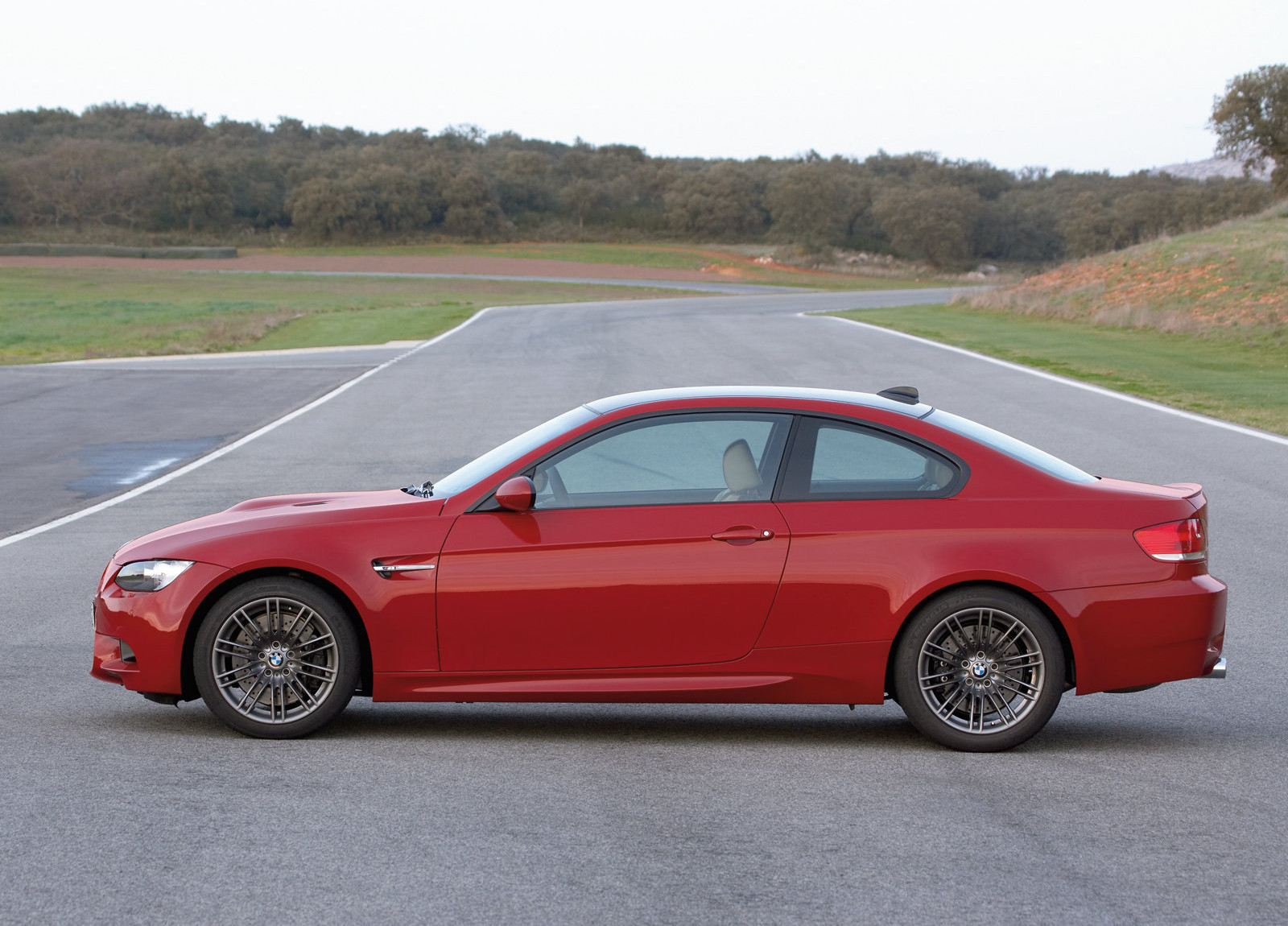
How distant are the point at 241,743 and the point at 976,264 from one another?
102742 millimetres

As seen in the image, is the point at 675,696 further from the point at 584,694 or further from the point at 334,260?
the point at 334,260

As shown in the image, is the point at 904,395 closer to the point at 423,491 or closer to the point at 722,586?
the point at 722,586

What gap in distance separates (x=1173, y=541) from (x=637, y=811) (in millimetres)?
2450

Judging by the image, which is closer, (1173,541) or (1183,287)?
(1173,541)

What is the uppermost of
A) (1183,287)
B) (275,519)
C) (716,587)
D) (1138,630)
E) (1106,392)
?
(1183,287)

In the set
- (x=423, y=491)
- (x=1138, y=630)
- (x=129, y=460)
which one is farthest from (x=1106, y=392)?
(x=423, y=491)

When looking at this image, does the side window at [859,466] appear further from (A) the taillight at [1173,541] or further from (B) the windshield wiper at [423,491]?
(B) the windshield wiper at [423,491]

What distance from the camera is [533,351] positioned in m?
29.1

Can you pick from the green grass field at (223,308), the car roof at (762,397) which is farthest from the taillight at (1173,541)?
the green grass field at (223,308)

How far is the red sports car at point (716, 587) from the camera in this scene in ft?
17.6

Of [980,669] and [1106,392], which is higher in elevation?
[980,669]

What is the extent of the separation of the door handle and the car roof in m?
0.62

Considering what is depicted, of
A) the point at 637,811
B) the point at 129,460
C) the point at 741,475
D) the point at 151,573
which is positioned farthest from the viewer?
the point at 129,460

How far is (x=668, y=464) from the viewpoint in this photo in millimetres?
5578
